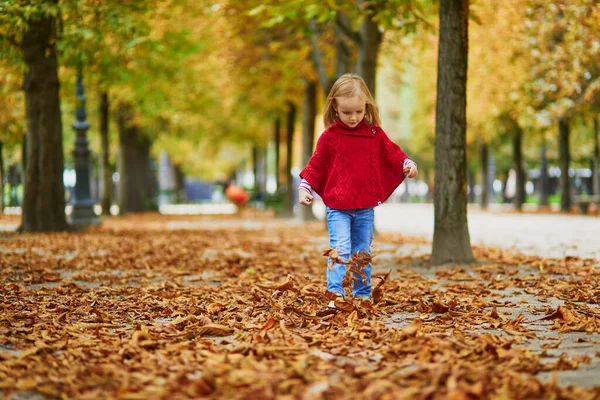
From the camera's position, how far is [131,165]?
33031 millimetres

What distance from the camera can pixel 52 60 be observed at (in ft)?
54.6

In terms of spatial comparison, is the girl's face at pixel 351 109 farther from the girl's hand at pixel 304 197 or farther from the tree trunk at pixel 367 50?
the tree trunk at pixel 367 50

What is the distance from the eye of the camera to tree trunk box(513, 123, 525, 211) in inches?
1415

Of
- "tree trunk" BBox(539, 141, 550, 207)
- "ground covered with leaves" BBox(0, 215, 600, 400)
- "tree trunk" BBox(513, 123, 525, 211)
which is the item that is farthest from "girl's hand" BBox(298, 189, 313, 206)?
"tree trunk" BBox(539, 141, 550, 207)

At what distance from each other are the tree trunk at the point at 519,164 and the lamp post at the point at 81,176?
20.6 metres

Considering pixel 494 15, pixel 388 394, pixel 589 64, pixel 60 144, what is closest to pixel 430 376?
pixel 388 394

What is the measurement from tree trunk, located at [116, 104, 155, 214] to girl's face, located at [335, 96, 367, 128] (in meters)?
24.7

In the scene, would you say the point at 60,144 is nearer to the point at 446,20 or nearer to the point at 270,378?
the point at 446,20

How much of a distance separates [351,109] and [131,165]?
27.8 m

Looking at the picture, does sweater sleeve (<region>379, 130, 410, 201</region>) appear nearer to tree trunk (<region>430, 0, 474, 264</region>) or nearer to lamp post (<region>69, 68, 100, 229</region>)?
tree trunk (<region>430, 0, 474, 264</region>)

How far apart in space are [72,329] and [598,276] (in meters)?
5.77

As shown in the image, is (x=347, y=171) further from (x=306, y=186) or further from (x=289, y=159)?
(x=289, y=159)

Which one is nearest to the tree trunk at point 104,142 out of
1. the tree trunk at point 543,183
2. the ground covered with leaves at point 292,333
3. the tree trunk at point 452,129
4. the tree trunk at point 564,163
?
the tree trunk at point 564,163

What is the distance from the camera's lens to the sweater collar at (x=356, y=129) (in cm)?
645
